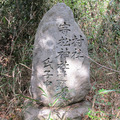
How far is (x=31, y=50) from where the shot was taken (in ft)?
8.34

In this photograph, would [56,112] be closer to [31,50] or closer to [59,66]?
[59,66]

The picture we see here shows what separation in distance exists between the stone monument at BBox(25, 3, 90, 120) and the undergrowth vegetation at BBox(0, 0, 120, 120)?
194 mm

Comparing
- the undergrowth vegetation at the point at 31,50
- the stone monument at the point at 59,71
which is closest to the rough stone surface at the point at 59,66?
the stone monument at the point at 59,71

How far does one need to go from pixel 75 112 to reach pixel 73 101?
0.16 metres

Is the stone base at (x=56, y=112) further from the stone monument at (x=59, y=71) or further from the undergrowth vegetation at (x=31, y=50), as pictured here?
the undergrowth vegetation at (x=31, y=50)

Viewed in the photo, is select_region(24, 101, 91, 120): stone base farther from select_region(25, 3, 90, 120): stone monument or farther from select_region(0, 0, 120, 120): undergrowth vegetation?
select_region(0, 0, 120, 120): undergrowth vegetation

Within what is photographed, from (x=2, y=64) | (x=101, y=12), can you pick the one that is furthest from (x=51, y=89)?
(x=101, y=12)

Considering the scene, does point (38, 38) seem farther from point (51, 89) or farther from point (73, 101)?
point (73, 101)

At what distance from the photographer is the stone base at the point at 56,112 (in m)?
1.80

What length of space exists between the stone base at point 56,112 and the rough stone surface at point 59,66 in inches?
3.2

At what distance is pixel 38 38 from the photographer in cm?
206

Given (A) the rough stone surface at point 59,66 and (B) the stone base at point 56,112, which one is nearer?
(B) the stone base at point 56,112

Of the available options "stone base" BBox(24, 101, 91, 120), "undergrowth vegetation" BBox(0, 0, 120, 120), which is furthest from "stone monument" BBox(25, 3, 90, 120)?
"undergrowth vegetation" BBox(0, 0, 120, 120)

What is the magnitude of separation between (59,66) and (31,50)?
2.63 feet
